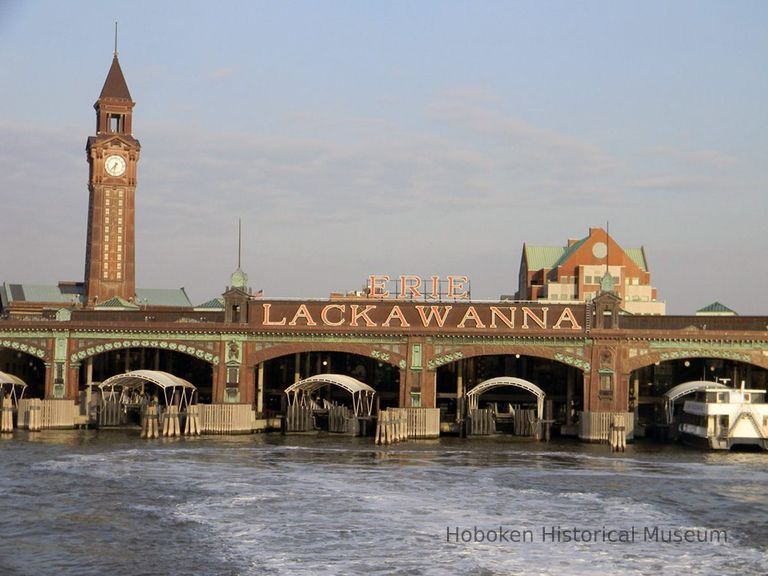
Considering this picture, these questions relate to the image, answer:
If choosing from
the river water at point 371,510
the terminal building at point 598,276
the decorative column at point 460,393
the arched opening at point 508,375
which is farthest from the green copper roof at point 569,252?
the river water at point 371,510

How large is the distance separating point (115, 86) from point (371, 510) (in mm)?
135869

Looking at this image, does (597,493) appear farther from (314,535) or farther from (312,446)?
(312,446)

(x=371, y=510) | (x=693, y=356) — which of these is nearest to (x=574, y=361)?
(x=693, y=356)

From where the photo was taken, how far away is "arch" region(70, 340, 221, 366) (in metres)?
115

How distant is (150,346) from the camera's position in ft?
375

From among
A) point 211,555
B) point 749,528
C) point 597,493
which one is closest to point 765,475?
point 597,493

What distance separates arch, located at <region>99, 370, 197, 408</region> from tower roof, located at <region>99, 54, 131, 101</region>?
73.9m

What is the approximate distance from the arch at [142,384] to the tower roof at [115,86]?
73.9 m

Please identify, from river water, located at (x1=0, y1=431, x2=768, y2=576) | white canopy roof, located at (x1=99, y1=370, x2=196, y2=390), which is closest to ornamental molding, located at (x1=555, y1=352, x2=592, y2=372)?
river water, located at (x1=0, y1=431, x2=768, y2=576)

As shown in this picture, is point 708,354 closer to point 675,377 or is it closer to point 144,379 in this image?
point 675,377

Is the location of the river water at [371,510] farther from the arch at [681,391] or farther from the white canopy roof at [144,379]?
the white canopy roof at [144,379]

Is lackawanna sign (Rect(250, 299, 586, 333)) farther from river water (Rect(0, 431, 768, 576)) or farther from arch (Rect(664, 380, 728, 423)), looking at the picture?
river water (Rect(0, 431, 768, 576))

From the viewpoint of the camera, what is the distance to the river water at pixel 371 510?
55.0 metres

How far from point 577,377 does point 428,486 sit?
52520 millimetres
